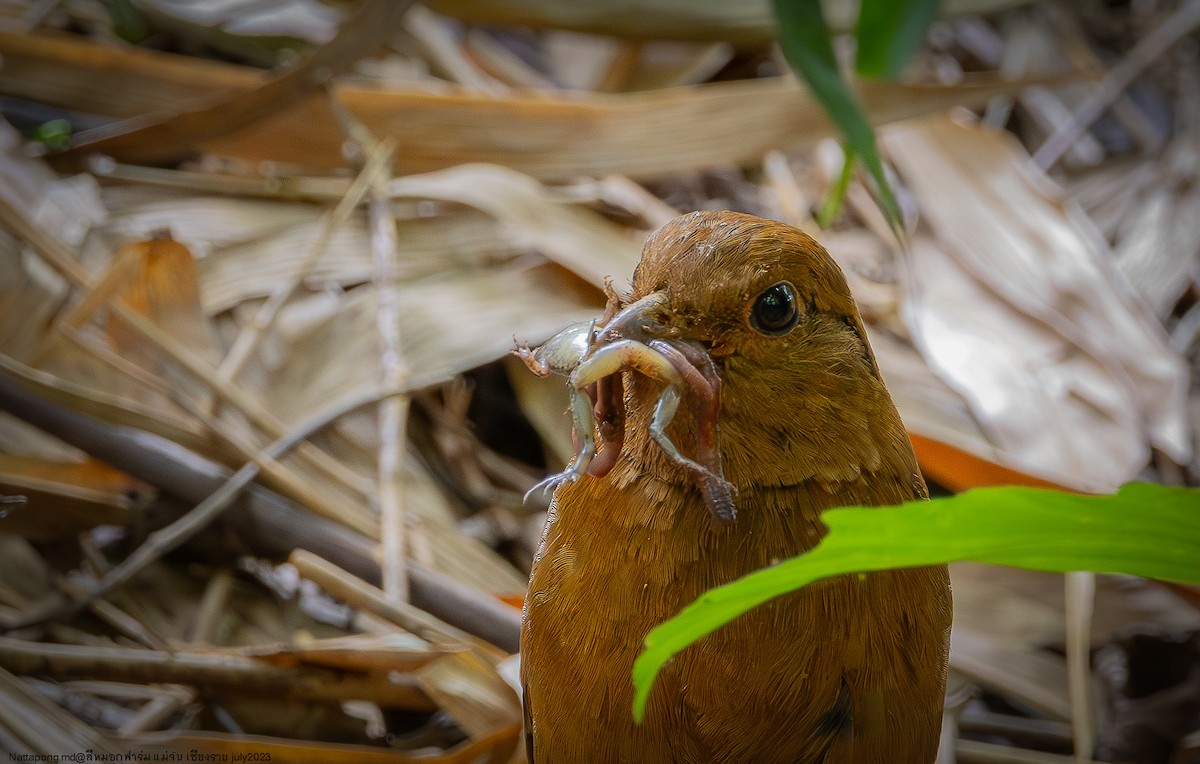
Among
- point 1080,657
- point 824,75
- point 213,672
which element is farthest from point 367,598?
point 1080,657

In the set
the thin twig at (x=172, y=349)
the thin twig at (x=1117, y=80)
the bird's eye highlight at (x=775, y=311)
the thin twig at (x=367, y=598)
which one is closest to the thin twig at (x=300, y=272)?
the thin twig at (x=172, y=349)

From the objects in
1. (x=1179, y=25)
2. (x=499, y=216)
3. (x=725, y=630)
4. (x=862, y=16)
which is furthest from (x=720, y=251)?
(x=1179, y=25)

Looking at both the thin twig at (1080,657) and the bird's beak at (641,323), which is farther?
the thin twig at (1080,657)

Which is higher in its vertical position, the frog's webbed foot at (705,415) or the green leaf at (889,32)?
the green leaf at (889,32)

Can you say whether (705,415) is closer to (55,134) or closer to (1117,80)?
(55,134)

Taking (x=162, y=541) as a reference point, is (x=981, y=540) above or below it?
below

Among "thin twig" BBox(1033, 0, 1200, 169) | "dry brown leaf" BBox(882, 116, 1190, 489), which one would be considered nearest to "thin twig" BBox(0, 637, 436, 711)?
"dry brown leaf" BBox(882, 116, 1190, 489)

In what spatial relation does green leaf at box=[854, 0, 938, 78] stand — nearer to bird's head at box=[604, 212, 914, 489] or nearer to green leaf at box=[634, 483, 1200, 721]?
bird's head at box=[604, 212, 914, 489]

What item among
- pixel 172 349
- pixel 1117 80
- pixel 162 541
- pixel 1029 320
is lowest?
pixel 162 541

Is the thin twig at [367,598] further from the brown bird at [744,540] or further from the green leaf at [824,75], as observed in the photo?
the green leaf at [824,75]
